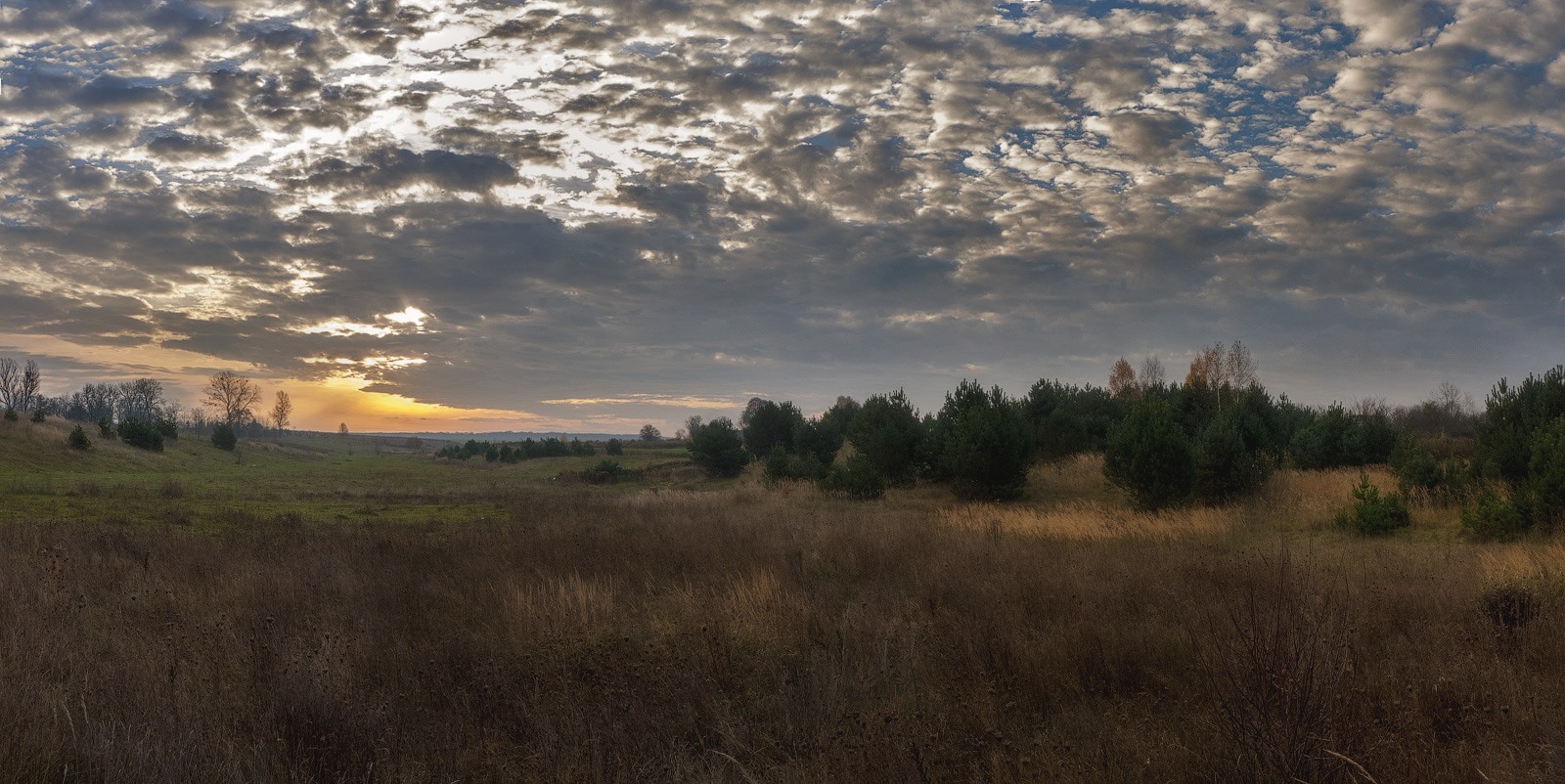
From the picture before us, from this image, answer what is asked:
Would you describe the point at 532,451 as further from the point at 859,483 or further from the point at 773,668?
the point at 773,668

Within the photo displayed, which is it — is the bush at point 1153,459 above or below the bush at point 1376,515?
above

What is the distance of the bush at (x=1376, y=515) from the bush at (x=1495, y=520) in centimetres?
110

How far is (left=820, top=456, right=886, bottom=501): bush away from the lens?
1070 inches

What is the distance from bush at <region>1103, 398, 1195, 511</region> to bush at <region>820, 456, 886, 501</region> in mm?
8981

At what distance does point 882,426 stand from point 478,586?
76.4ft

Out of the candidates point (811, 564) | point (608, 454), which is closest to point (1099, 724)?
point (811, 564)

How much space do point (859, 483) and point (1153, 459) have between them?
34.0 ft

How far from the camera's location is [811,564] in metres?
11.8

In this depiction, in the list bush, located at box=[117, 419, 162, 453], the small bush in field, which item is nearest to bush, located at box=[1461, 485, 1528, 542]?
the small bush in field

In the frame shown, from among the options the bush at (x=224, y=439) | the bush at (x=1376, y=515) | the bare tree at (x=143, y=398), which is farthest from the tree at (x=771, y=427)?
the bare tree at (x=143, y=398)

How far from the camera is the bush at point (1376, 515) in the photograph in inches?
599

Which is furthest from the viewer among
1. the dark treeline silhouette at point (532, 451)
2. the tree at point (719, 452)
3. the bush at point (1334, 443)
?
the dark treeline silhouette at point (532, 451)

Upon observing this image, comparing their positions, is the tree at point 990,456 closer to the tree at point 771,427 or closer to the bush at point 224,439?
the tree at point 771,427

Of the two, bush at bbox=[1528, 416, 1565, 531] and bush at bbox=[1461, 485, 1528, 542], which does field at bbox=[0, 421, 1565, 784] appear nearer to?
bush at bbox=[1461, 485, 1528, 542]
